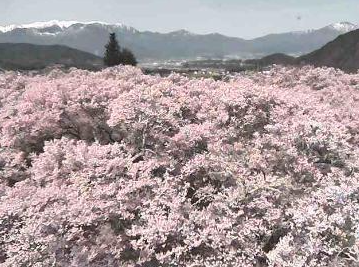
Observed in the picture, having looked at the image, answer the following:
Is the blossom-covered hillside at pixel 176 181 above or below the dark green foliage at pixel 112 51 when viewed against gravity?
above

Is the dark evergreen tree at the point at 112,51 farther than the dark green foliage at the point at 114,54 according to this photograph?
Yes

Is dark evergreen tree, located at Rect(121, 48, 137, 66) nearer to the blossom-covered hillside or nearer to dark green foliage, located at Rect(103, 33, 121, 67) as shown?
dark green foliage, located at Rect(103, 33, 121, 67)

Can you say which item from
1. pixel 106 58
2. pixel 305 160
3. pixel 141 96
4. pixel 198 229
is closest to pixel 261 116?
pixel 305 160

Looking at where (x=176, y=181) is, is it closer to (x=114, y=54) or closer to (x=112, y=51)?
(x=114, y=54)

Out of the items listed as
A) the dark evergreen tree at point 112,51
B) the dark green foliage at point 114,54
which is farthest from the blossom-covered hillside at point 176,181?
the dark evergreen tree at point 112,51

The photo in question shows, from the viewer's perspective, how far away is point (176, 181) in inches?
652

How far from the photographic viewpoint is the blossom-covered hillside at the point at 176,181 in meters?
14.6

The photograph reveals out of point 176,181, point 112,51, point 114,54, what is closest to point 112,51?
point 112,51

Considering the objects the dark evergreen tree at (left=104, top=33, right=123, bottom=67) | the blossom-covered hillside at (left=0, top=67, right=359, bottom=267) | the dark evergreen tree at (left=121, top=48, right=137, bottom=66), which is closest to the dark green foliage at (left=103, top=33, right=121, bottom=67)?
the dark evergreen tree at (left=104, top=33, right=123, bottom=67)

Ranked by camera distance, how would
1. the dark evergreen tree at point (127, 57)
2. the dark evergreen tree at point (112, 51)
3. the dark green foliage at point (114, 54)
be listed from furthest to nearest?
the dark evergreen tree at point (112, 51)
the dark green foliage at point (114, 54)
the dark evergreen tree at point (127, 57)

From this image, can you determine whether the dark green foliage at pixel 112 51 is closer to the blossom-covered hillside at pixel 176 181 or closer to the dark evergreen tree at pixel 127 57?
the dark evergreen tree at pixel 127 57

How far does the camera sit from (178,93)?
72.1 feet

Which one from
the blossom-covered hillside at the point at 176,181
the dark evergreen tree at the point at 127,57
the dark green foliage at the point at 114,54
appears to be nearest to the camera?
the blossom-covered hillside at the point at 176,181

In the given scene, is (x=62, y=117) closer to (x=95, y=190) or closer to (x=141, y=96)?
(x=141, y=96)
